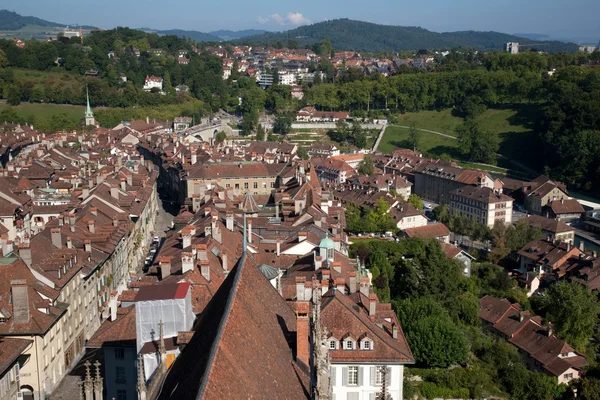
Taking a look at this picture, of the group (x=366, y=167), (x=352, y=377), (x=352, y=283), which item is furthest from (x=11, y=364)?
(x=366, y=167)

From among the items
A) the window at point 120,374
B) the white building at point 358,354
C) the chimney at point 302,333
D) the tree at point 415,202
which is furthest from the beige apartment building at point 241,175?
the chimney at point 302,333

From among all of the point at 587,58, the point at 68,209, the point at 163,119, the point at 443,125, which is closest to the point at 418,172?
the point at 443,125

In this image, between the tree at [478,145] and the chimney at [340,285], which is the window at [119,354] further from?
the tree at [478,145]

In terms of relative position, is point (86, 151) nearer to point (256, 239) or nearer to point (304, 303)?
point (256, 239)

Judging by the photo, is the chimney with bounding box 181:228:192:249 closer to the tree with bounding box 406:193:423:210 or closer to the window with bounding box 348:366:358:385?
the window with bounding box 348:366:358:385

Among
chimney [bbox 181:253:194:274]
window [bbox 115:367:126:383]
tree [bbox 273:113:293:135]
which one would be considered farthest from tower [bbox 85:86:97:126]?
window [bbox 115:367:126:383]

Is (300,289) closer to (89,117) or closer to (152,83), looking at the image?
(89,117)
